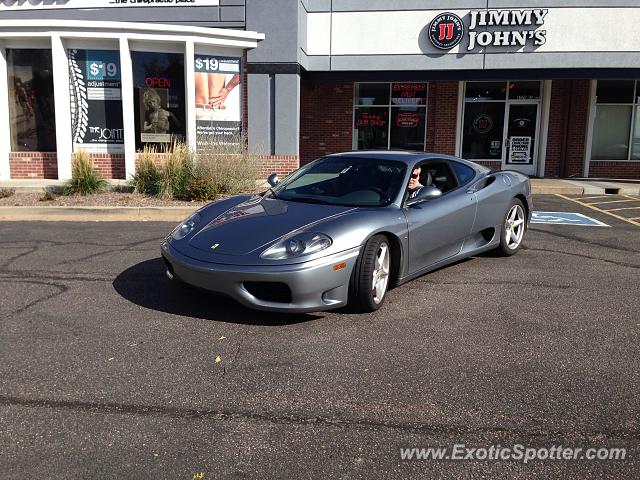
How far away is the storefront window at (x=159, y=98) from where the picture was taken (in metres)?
13.9

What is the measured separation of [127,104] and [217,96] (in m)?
2.07

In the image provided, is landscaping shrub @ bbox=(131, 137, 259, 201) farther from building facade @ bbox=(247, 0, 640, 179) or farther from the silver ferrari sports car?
the silver ferrari sports car

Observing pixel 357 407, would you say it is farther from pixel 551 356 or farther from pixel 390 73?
pixel 390 73

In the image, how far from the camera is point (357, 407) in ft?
10.8

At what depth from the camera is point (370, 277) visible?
15.3 feet

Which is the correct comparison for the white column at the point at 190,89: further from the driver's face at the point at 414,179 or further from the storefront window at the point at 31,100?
the driver's face at the point at 414,179

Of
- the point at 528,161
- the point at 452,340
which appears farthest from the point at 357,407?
the point at 528,161

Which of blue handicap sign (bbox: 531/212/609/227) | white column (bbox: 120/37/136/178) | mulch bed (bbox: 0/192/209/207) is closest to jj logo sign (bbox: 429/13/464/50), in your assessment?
blue handicap sign (bbox: 531/212/609/227)

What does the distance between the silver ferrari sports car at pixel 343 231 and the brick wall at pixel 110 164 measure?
360 inches

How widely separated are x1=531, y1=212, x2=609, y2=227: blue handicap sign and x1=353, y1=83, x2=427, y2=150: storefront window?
25.1ft

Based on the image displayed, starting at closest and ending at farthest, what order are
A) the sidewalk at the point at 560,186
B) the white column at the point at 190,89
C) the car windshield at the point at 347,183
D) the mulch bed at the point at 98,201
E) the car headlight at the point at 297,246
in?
1. the car headlight at the point at 297,246
2. the car windshield at the point at 347,183
3. the mulch bed at the point at 98,201
4. the sidewalk at the point at 560,186
5. the white column at the point at 190,89

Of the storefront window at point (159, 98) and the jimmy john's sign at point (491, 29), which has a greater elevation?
the jimmy john's sign at point (491, 29)

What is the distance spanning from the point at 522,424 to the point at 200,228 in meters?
3.07

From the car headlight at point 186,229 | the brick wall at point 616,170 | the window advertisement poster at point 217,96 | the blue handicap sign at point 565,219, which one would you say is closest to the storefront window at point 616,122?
the brick wall at point 616,170
